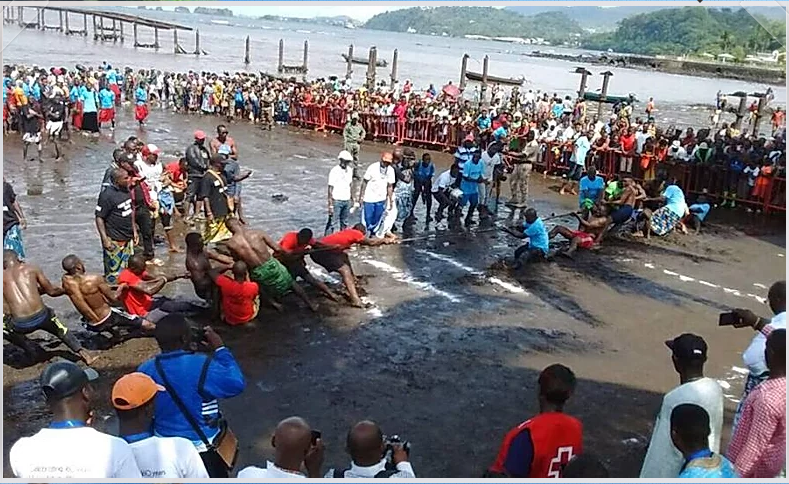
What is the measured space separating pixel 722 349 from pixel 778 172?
346 inches

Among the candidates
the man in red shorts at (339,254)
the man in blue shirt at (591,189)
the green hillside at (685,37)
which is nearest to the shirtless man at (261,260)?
the man in red shorts at (339,254)

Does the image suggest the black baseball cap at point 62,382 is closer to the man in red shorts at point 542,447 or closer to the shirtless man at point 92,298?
the man in red shorts at point 542,447

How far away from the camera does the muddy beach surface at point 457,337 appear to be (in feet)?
21.3

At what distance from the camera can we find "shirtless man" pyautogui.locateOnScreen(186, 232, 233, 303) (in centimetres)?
848

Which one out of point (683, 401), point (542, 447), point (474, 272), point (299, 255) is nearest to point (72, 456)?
point (542, 447)

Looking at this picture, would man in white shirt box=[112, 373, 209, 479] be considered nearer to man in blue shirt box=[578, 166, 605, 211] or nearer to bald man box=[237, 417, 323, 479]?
bald man box=[237, 417, 323, 479]

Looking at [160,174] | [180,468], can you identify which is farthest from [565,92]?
[180,468]

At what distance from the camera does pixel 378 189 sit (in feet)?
39.2

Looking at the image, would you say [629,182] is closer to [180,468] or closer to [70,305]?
[70,305]

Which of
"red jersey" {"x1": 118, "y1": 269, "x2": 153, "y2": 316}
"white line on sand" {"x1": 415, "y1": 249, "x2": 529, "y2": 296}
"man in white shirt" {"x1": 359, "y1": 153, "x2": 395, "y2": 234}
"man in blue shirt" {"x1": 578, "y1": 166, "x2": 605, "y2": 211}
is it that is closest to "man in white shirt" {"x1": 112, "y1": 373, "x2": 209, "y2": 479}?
"red jersey" {"x1": 118, "y1": 269, "x2": 153, "y2": 316}

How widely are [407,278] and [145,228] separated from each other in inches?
146

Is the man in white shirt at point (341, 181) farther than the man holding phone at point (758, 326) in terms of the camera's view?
Yes

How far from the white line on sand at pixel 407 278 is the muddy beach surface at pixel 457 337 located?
29 mm

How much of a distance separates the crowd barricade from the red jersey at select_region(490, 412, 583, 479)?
45.8 feet
